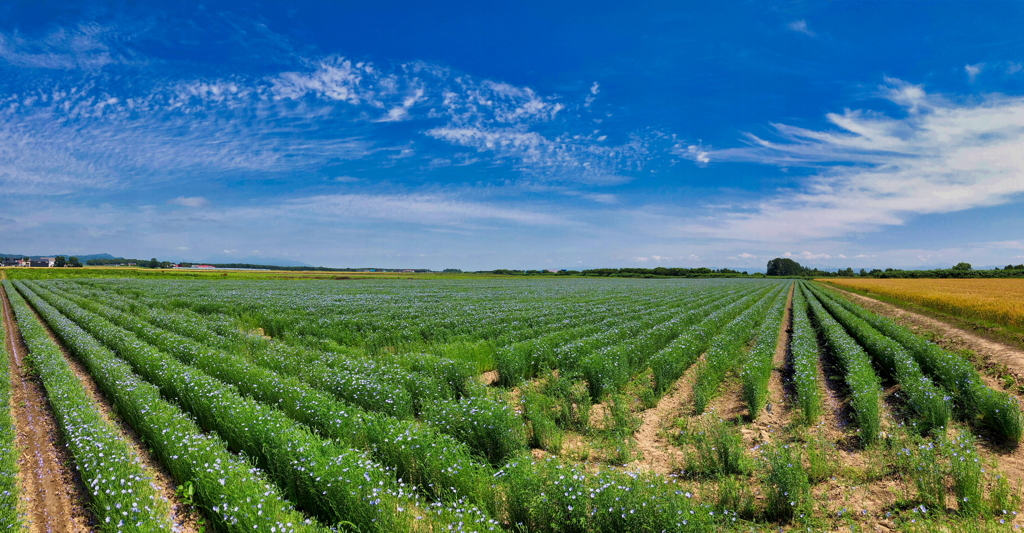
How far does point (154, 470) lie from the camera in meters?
6.78

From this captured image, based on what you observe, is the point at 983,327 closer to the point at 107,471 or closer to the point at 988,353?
the point at 988,353

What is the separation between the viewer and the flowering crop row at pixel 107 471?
4988mm

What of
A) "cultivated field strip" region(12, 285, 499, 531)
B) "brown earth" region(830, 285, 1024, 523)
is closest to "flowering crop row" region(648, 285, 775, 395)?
"brown earth" region(830, 285, 1024, 523)

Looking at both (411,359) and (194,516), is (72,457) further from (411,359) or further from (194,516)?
(411,359)

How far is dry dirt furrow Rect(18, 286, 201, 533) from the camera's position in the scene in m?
5.54

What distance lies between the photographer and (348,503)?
16.5 feet

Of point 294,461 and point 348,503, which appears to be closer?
point 348,503

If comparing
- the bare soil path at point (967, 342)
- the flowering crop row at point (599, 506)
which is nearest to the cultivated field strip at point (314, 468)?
the flowering crop row at point (599, 506)

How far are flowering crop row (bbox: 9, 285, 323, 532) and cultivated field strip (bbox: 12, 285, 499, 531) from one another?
286 millimetres

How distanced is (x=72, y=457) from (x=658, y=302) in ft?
118

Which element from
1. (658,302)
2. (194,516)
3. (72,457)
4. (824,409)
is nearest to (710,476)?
(824,409)

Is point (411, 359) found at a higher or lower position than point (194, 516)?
higher

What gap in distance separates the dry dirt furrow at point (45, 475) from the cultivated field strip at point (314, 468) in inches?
75.1

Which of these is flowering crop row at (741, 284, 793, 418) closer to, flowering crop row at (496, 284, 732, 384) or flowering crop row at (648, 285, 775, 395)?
flowering crop row at (648, 285, 775, 395)
